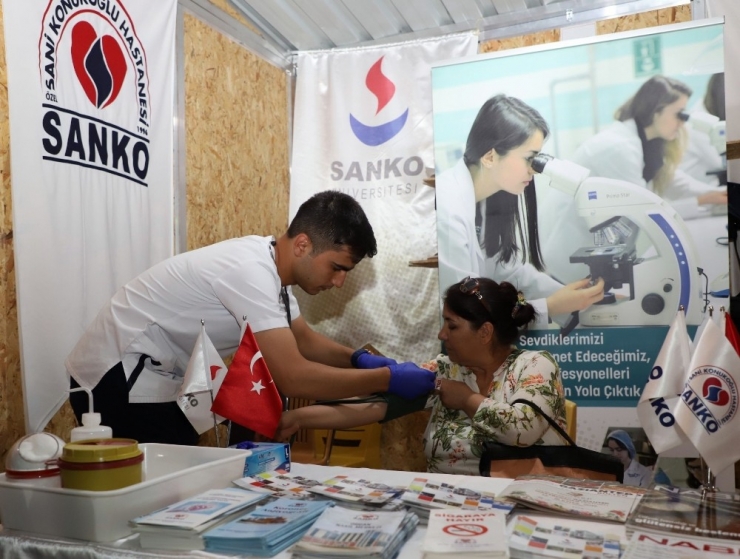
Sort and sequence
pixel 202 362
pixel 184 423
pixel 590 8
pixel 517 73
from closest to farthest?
pixel 202 362 < pixel 184 423 < pixel 517 73 < pixel 590 8

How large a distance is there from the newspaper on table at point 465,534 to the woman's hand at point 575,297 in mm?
2105

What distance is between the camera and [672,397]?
75.7 inches

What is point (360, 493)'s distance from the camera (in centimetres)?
137

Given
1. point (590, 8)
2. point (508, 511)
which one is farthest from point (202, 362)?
point (590, 8)

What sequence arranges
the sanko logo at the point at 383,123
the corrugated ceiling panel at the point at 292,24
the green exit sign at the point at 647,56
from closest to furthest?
the green exit sign at the point at 647,56 < the corrugated ceiling panel at the point at 292,24 < the sanko logo at the point at 383,123

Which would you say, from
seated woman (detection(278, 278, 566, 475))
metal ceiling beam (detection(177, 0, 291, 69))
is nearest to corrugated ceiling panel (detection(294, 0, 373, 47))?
metal ceiling beam (detection(177, 0, 291, 69))

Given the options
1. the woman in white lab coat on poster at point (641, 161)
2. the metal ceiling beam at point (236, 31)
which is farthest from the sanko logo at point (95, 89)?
the woman in white lab coat on poster at point (641, 161)

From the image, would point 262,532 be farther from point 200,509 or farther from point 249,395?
point 249,395

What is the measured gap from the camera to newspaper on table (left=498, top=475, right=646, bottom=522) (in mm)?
1265

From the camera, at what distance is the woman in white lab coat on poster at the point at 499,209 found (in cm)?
328

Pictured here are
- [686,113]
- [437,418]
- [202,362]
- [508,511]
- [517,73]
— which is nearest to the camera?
[508,511]

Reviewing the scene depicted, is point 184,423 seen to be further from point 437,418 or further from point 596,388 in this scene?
point 596,388

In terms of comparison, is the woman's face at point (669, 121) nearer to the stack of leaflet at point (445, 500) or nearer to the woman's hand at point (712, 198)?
the woman's hand at point (712, 198)

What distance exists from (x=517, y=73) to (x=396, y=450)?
7.57ft
